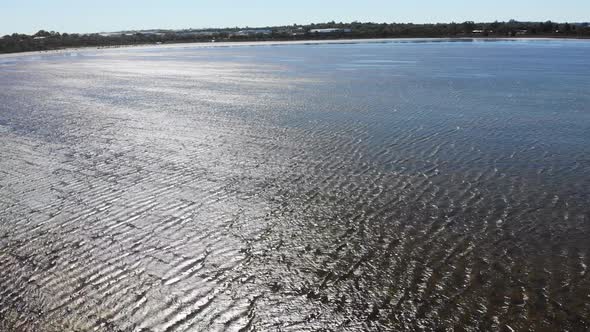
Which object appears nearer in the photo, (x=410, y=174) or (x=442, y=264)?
(x=442, y=264)

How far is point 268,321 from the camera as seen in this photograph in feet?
21.1

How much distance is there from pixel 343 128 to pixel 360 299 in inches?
457

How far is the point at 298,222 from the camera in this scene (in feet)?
31.7

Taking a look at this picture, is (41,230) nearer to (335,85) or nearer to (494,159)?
(494,159)

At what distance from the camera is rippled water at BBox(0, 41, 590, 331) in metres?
6.74

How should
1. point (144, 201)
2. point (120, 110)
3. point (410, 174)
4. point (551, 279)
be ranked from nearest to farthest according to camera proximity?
point (551, 279) → point (144, 201) → point (410, 174) → point (120, 110)

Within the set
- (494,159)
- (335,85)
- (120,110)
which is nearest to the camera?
(494,159)

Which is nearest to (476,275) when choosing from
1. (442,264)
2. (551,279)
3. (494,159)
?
(442,264)

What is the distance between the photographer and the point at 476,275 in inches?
297

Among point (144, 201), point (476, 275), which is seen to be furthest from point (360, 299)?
point (144, 201)

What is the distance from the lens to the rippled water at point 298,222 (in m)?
6.74

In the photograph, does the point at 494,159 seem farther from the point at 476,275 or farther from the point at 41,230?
the point at 41,230

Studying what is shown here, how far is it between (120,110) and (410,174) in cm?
1603

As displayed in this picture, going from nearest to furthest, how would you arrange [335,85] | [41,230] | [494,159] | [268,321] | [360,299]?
[268,321] → [360,299] → [41,230] → [494,159] → [335,85]
